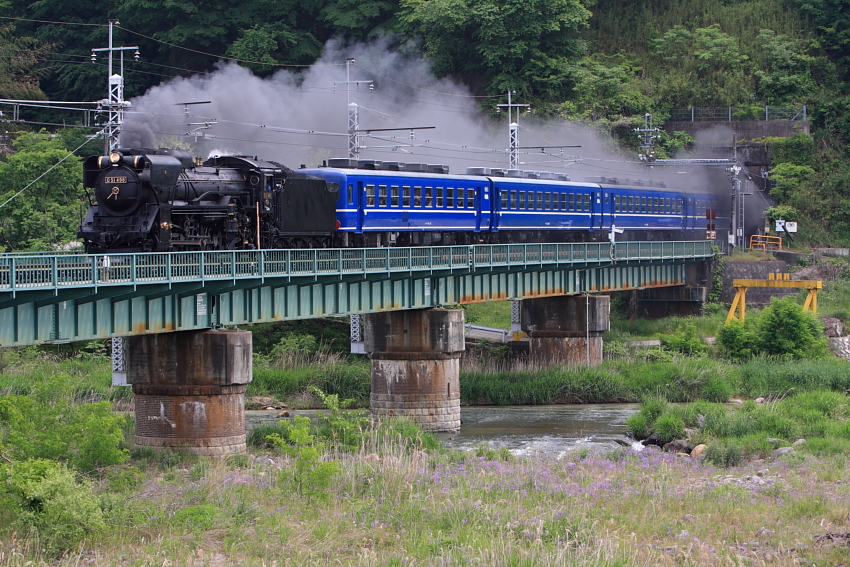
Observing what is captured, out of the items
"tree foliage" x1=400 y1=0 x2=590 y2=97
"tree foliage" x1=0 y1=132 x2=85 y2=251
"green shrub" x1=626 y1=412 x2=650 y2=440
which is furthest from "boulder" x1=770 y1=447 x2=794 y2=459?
"tree foliage" x1=400 y1=0 x2=590 y2=97

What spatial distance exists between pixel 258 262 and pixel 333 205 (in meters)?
7.57

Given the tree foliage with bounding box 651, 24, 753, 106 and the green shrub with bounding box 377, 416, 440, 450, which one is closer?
the green shrub with bounding box 377, 416, 440, 450

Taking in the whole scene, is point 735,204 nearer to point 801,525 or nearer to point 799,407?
point 799,407

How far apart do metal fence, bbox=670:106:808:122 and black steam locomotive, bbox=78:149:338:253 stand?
5243 centimetres

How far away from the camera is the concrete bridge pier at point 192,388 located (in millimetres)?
27938

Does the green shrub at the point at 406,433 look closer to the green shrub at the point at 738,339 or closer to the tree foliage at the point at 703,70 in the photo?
the green shrub at the point at 738,339

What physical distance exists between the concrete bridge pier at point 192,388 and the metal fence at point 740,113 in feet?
195

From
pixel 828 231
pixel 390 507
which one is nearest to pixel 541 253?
pixel 390 507

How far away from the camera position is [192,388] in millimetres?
27953

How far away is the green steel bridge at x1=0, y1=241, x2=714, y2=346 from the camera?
2230 centimetres

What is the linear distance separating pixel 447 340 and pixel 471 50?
47357 millimetres

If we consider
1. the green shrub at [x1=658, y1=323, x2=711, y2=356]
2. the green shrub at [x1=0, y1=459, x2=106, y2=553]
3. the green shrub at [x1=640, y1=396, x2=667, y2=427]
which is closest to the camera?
the green shrub at [x1=0, y1=459, x2=106, y2=553]

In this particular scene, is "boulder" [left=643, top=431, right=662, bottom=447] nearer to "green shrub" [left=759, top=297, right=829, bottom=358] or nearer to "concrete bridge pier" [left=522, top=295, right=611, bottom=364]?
"concrete bridge pier" [left=522, top=295, right=611, bottom=364]

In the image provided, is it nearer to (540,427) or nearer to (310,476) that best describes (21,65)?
(540,427)
